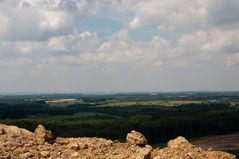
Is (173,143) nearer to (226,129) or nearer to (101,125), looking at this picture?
(101,125)

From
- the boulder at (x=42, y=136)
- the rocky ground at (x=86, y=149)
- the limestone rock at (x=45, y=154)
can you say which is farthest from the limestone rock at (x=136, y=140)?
the limestone rock at (x=45, y=154)

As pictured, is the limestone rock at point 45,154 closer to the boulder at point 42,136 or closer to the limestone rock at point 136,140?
the boulder at point 42,136

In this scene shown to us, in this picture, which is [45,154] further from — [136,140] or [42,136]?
[136,140]

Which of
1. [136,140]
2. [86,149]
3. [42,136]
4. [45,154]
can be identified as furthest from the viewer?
[136,140]

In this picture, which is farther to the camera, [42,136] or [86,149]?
[42,136]

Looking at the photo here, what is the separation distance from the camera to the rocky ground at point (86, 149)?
2002 centimetres

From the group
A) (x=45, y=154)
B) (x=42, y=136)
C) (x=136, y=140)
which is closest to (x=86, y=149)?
(x=45, y=154)

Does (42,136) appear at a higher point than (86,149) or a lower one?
higher

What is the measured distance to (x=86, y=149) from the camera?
21016 millimetres

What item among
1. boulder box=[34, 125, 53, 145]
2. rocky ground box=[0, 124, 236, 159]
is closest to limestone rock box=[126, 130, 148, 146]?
rocky ground box=[0, 124, 236, 159]

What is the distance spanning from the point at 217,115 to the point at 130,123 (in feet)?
114

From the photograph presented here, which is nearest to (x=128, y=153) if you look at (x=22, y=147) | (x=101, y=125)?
(x=22, y=147)

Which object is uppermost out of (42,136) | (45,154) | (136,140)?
(42,136)

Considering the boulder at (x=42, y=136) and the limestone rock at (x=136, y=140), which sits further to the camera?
the limestone rock at (x=136, y=140)
